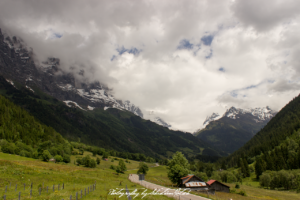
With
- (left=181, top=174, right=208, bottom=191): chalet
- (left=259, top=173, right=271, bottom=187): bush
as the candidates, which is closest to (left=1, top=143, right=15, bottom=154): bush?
(left=181, top=174, right=208, bottom=191): chalet

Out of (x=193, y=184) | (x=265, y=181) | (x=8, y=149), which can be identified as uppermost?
(x=8, y=149)

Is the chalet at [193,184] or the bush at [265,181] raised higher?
the chalet at [193,184]

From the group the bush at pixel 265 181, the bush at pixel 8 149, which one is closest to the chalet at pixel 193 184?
the bush at pixel 265 181

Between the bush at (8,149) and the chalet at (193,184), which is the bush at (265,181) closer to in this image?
the chalet at (193,184)

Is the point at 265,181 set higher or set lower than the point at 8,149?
lower

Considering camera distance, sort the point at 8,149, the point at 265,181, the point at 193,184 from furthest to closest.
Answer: the point at 8,149 < the point at 265,181 < the point at 193,184

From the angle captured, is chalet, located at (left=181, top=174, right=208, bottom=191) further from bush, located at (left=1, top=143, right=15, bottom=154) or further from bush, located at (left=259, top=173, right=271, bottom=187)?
bush, located at (left=1, top=143, right=15, bottom=154)

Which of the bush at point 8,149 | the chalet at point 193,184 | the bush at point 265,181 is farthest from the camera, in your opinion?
the bush at point 8,149

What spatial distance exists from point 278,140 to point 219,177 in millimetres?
99010

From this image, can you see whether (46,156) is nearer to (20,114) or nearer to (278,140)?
(20,114)

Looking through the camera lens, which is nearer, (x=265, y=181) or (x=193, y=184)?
(x=193, y=184)

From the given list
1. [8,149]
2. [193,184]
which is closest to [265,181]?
[193,184]

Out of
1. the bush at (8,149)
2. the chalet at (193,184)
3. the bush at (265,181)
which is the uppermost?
the bush at (8,149)

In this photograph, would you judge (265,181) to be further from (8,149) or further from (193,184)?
(8,149)
